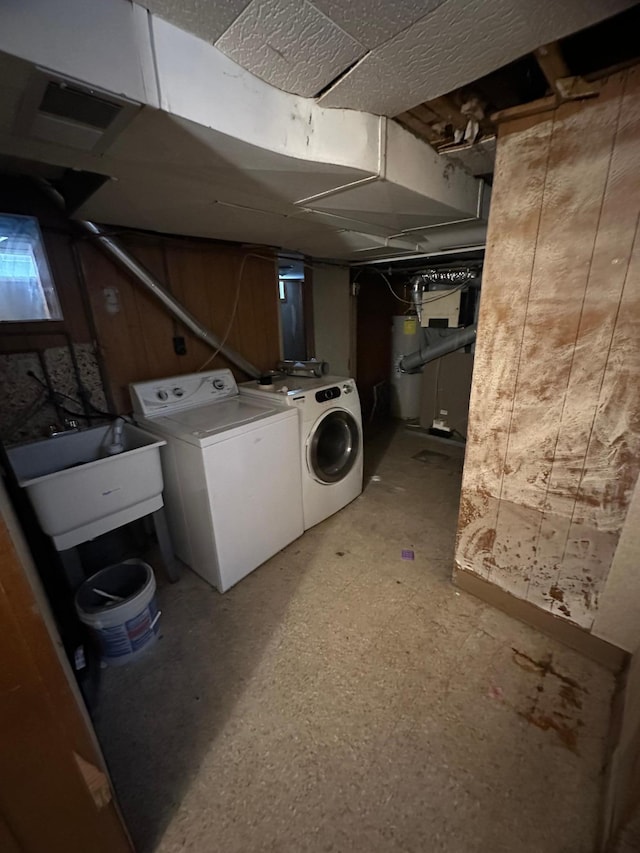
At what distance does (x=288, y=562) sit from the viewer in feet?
6.74

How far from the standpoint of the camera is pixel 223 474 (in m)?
1.65

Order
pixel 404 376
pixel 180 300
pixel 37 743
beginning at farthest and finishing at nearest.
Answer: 1. pixel 404 376
2. pixel 180 300
3. pixel 37 743

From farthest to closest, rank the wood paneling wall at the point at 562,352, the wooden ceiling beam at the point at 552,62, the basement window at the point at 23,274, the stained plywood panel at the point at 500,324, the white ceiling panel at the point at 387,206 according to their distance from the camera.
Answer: the basement window at the point at 23,274, the white ceiling panel at the point at 387,206, the stained plywood panel at the point at 500,324, the wood paneling wall at the point at 562,352, the wooden ceiling beam at the point at 552,62

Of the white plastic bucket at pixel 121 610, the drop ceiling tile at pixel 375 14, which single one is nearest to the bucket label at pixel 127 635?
the white plastic bucket at pixel 121 610

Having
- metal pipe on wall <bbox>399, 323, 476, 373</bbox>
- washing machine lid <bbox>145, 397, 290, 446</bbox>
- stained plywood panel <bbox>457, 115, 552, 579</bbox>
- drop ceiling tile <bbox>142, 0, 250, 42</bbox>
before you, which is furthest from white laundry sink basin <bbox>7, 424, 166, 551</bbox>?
metal pipe on wall <bbox>399, 323, 476, 373</bbox>

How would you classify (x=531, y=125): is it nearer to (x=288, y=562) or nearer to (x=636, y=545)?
(x=636, y=545)

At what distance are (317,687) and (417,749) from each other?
1.34 feet

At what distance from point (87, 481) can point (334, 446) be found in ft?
4.95

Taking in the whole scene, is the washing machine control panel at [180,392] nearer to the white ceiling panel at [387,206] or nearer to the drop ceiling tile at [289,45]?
the white ceiling panel at [387,206]

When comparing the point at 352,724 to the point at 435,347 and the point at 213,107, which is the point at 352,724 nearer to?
the point at 213,107

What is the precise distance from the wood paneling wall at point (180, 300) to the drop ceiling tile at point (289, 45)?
4.70 ft

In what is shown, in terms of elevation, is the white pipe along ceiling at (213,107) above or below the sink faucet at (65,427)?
above

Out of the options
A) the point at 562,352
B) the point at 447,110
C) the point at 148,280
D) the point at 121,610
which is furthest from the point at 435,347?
the point at 121,610

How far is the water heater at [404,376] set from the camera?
4.21 metres
